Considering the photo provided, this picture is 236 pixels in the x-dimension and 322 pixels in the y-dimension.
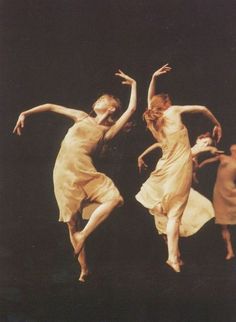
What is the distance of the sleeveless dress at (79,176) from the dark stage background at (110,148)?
0.36 ft

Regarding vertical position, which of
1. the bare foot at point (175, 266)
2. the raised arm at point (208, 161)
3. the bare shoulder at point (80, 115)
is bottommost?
the bare foot at point (175, 266)

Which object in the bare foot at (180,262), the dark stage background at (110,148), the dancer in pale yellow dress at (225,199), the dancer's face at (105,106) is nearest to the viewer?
the dark stage background at (110,148)

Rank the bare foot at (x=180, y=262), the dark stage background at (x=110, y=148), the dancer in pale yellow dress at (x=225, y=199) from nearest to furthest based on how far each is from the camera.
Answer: the dark stage background at (x=110, y=148) < the bare foot at (x=180, y=262) < the dancer in pale yellow dress at (x=225, y=199)

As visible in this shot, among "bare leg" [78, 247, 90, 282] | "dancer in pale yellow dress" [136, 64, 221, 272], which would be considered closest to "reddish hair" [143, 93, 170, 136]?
"dancer in pale yellow dress" [136, 64, 221, 272]

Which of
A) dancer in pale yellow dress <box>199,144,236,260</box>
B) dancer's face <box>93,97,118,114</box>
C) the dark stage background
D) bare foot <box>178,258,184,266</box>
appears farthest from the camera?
dancer's face <box>93,97,118,114</box>

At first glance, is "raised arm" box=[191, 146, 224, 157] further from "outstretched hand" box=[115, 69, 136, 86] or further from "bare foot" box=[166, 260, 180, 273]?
"bare foot" box=[166, 260, 180, 273]

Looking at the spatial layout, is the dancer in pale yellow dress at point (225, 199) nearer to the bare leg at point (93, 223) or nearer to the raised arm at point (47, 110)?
the bare leg at point (93, 223)

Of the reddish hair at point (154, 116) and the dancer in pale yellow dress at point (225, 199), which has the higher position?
the reddish hair at point (154, 116)

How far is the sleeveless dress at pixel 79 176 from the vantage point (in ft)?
26.1

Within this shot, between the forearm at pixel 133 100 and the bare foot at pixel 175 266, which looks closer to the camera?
the bare foot at pixel 175 266

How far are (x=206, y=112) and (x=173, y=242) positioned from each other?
5.29 ft

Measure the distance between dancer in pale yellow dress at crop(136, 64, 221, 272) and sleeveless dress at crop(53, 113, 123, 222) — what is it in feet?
1.44

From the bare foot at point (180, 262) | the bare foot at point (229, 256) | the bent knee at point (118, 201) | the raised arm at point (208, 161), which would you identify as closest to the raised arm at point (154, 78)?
the raised arm at point (208, 161)

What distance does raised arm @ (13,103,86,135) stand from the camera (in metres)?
8.11
